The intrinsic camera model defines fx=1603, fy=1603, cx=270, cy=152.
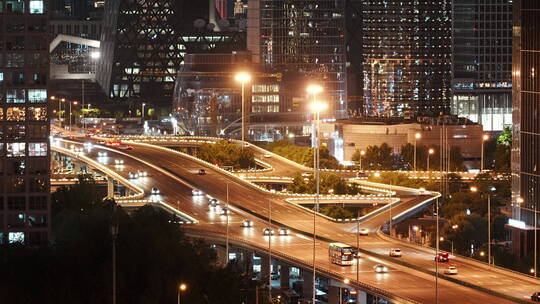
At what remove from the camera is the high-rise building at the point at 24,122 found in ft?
370

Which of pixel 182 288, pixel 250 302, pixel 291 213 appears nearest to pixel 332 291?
pixel 250 302

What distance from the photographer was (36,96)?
113875 mm

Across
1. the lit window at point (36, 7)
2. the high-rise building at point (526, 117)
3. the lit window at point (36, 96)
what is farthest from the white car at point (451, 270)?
the lit window at point (36, 7)

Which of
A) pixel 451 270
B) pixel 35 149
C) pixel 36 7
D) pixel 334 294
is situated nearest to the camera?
pixel 451 270

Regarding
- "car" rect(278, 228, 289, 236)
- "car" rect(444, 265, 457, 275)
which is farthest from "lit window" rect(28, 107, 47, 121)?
"car" rect(444, 265, 457, 275)

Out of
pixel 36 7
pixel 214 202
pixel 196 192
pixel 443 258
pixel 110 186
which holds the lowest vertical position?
pixel 443 258

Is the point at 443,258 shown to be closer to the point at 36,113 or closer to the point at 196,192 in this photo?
the point at 36,113

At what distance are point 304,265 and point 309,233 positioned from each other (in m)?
19.9

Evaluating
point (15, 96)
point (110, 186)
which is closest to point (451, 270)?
point (15, 96)

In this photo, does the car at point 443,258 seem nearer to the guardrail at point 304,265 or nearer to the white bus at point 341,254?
the white bus at point 341,254

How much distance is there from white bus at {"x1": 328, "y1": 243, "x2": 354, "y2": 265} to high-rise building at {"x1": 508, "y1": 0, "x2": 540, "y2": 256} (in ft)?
77.3

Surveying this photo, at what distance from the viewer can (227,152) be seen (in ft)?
640

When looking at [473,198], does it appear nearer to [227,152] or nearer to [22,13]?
[227,152]

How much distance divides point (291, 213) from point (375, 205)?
49.7 feet
